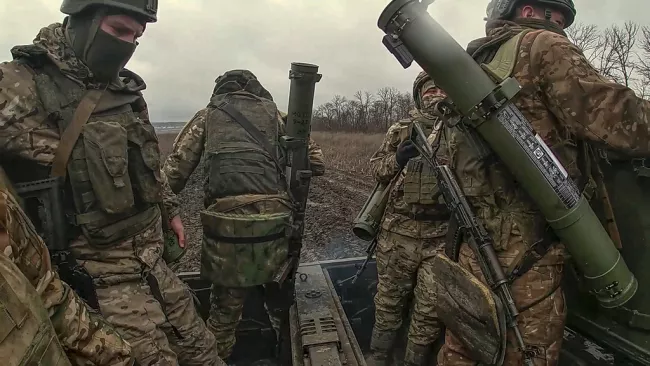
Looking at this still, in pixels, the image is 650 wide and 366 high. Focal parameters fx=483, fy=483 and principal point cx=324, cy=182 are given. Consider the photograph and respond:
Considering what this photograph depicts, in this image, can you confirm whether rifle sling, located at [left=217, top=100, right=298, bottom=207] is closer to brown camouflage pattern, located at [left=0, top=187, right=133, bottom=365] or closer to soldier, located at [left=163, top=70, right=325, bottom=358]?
soldier, located at [left=163, top=70, right=325, bottom=358]

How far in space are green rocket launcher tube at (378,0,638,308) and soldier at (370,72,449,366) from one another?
1568mm

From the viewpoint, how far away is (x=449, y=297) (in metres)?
2.36

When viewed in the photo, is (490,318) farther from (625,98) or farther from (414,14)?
(414,14)

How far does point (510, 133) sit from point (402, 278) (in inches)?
86.1

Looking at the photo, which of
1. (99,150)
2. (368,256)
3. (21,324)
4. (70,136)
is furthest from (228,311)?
(21,324)

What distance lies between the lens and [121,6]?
2.31m

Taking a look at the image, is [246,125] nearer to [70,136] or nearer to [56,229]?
[70,136]

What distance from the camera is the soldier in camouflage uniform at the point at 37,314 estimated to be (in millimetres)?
1031

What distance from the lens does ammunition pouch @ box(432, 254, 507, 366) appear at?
208 cm

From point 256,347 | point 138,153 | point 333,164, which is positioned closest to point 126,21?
point 138,153

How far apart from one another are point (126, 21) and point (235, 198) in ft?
5.33

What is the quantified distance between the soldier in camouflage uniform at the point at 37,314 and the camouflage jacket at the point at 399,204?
8.53 feet

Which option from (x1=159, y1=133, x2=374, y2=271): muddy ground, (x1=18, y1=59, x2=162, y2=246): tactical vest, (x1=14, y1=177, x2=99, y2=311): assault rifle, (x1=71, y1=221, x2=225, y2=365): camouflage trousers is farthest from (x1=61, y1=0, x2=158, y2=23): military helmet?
(x1=159, y1=133, x2=374, y2=271): muddy ground

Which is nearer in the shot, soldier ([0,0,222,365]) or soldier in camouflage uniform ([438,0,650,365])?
soldier in camouflage uniform ([438,0,650,365])
